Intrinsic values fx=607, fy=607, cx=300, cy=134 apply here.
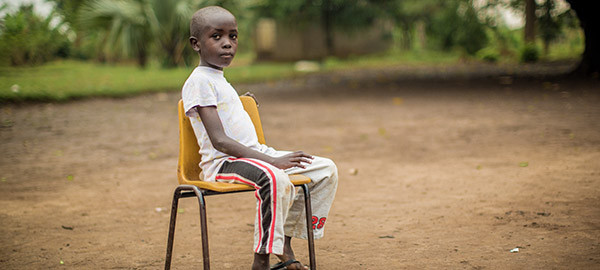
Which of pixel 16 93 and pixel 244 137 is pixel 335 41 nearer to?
pixel 16 93

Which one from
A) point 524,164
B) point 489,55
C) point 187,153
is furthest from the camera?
point 489,55

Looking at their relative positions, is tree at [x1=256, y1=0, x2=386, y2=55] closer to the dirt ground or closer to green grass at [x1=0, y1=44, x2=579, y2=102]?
green grass at [x1=0, y1=44, x2=579, y2=102]

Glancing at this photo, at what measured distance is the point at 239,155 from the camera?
2.72m

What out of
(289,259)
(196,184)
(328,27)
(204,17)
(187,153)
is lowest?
(289,259)

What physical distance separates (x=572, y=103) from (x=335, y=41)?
1667 centimetres

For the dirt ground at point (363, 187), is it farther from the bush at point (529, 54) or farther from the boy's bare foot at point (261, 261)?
the bush at point (529, 54)

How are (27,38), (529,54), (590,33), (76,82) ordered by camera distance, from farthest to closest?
(529,54) → (76,82) → (590,33) → (27,38)

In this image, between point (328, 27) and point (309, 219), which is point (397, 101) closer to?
point (309, 219)

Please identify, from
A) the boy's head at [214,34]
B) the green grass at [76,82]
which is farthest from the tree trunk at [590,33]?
the boy's head at [214,34]

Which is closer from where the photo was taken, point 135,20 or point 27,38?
point 27,38

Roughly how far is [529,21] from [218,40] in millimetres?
18405

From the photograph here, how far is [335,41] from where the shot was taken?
25.3 meters

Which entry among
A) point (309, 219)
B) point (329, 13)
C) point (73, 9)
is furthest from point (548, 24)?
point (309, 219)

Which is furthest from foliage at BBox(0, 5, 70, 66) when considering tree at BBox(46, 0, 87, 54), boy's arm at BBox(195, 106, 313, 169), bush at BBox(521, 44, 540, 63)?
bush at BBox(521, 44, 540, 63)
